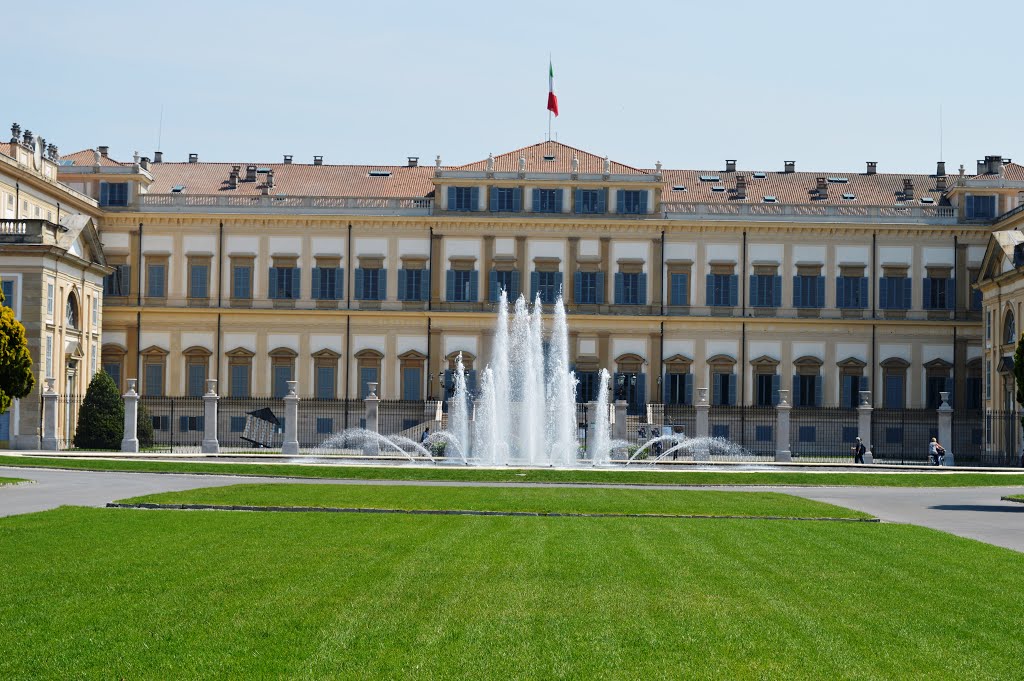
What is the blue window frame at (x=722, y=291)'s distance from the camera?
2381 inches

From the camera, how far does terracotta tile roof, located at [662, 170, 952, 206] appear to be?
6209 cm

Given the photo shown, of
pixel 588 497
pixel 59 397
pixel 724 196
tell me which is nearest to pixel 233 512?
pixel 588 497

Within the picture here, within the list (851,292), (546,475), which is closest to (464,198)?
(851,292)

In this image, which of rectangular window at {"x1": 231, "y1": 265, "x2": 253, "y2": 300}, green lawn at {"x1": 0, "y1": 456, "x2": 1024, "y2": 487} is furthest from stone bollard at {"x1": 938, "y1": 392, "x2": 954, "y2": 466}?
rectangular window at {"x1": 231, "y1": 265, "x2": 253, "y2": 300}

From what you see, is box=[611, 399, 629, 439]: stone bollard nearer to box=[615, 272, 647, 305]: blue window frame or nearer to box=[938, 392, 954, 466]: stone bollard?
box=[615, 272, 647, 305]: blue window frame

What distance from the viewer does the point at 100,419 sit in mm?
47375

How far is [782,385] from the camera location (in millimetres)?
60031

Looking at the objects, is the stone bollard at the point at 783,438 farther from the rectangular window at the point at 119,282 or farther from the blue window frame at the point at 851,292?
the rectangular window at the point at 119,282

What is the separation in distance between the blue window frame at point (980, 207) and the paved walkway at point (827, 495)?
2989cm

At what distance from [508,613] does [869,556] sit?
6.18m

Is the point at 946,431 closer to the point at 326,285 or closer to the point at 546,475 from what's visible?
the point at 546,475

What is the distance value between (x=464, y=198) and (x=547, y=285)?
218 inches

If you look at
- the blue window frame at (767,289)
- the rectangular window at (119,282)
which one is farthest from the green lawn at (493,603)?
the rectangular window at (119,282)

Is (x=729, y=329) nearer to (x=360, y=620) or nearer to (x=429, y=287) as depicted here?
(x=429, y=287)
